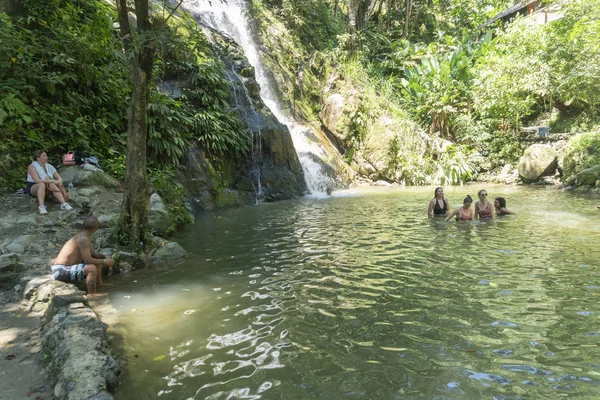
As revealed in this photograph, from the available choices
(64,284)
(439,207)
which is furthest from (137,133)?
(439,207)

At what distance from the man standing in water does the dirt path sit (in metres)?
0.63

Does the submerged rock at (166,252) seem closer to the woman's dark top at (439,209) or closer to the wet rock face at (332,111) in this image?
the woman's dark top at (439,209)

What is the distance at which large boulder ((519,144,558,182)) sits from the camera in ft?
61.8

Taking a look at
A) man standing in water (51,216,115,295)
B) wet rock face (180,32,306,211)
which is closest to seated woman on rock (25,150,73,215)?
man standing in water (51,216,115,295)

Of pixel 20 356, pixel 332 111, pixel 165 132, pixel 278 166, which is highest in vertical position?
pixel 332 111

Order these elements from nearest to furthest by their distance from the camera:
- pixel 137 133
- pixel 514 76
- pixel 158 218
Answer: pixel 137 133 → pixel 158 218 → pixel 514 76

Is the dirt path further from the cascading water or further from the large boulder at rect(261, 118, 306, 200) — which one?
the cascading water

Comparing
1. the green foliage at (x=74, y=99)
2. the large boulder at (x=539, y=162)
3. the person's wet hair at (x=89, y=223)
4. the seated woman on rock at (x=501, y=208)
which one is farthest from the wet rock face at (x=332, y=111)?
the person's wet hair at (x=89, y=223)

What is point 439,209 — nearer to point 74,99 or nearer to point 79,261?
point 79,261

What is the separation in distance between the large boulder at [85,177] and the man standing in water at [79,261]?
3927 mm

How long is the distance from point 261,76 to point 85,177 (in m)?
14.4

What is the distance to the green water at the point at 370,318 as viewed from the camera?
3.19 m

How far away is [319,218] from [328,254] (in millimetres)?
3759

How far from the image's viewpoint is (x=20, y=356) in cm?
361
